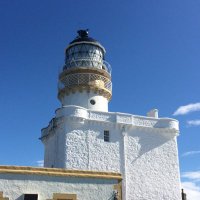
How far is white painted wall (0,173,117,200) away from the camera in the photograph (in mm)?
14242

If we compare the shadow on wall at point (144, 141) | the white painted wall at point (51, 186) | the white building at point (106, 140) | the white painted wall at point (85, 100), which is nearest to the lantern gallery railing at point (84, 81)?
the white building at point (106, 140)

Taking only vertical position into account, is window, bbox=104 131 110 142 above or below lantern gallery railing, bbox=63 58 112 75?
below

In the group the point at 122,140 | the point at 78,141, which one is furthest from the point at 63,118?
the point at 122,140

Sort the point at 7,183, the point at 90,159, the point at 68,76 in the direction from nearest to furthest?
the point at 7,183 → the point at 90,159 → the point at 68,76

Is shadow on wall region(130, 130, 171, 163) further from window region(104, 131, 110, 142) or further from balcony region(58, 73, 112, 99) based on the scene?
balcony region(58, 73, 112, 99)

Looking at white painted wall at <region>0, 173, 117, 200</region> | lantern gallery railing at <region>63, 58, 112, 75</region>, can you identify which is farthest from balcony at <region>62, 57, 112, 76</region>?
white painted wall at <region>0, 173, 117, 200</region>

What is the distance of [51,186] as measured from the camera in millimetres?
14758

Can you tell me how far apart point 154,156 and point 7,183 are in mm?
15137

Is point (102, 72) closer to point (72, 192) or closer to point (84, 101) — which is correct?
point (84, 101)

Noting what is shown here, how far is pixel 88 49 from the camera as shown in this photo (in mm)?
30953

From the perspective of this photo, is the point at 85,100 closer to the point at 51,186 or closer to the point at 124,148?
the point at 124,148

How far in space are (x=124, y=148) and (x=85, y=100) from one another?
5.23 m

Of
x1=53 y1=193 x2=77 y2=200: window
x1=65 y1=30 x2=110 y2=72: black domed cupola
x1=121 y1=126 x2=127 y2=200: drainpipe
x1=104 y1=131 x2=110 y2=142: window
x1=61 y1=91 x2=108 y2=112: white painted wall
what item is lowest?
x1=53 y1=193 x2=77 y2=200: window

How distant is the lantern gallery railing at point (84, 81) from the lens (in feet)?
95.9
